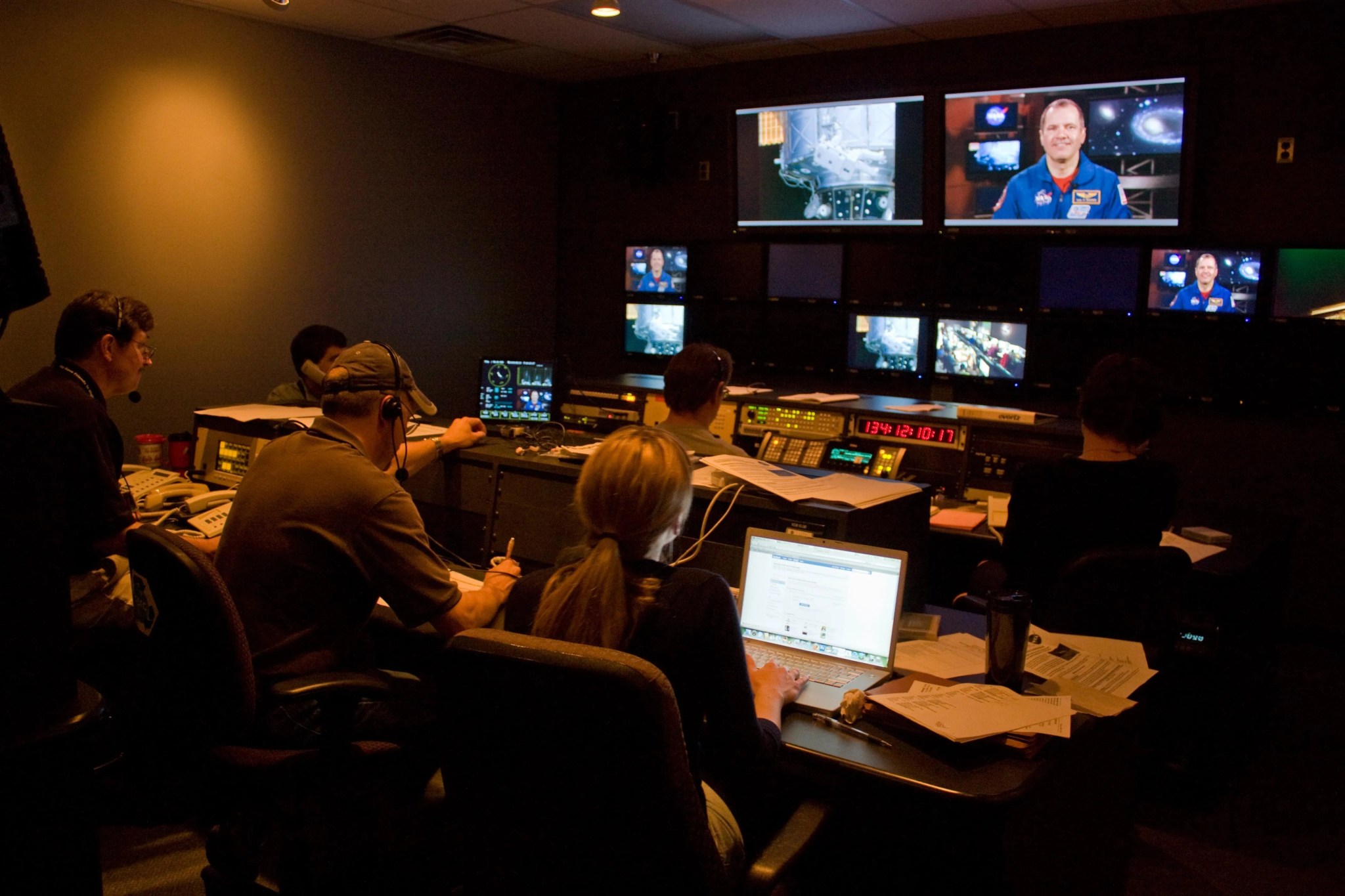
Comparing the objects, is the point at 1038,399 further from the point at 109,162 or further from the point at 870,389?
the point at 109,162

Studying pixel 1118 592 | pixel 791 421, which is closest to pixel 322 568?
pixel 1118 592

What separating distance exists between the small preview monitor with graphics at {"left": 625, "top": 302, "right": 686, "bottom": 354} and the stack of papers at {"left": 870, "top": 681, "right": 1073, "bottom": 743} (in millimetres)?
4120

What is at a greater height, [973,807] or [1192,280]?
[1192,280]

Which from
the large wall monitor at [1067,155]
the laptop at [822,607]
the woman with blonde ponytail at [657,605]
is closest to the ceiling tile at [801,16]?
the large wall monitor at [1067,155]

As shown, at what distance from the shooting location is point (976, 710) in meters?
1.68

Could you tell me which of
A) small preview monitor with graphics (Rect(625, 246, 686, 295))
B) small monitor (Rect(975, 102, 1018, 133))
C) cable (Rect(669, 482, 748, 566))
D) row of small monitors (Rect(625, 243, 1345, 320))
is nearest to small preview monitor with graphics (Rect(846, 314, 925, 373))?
row of small monitors (Rect(625, 243, 1345, 320))

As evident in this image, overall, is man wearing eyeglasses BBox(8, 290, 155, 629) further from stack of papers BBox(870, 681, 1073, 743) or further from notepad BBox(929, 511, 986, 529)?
notepad BBox(929, 511, 986, 529)

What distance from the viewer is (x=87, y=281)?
4383 mm

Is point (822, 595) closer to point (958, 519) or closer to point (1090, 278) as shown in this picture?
point (958, 519)

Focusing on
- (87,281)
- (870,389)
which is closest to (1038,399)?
(870,389)

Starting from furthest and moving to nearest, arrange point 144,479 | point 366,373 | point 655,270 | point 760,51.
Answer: point 655,270 → point 760,51 → point 144,479 → point 366,373

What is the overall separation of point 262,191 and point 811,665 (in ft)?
13.9

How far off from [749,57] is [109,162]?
3278 millimetres

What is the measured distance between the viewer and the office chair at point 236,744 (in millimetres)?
1784
